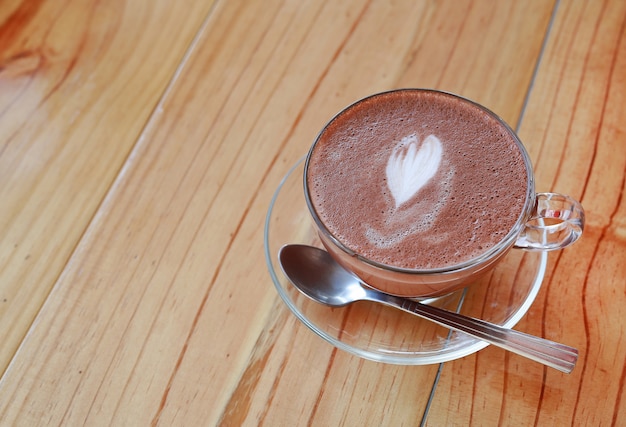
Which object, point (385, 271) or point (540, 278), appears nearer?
point (385, 271)

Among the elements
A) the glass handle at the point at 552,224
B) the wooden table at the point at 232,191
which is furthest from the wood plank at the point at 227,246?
the glass handle at the point at 552,224

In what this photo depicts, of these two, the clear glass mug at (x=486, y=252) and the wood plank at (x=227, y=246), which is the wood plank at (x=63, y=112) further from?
the clear glass mug at (x=486, y=252)

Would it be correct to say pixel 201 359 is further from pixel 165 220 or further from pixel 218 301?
pixel 165 220

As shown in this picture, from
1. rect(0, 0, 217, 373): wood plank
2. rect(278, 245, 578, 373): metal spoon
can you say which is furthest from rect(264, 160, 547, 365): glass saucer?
rect(0, 0, 217, 373): wood plank

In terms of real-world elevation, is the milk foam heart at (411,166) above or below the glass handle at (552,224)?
above

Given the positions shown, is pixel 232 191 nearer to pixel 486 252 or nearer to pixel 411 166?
pixel 411 166

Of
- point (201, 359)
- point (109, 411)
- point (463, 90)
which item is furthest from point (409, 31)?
point (109, 411)

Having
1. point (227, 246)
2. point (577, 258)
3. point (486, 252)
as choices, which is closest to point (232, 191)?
point (227, 246)
